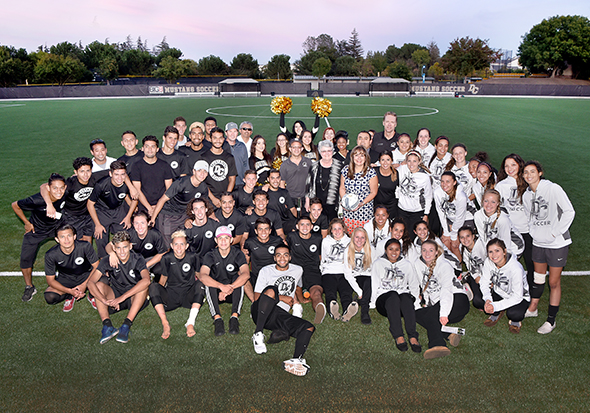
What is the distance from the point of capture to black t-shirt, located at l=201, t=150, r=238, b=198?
7.31 metres

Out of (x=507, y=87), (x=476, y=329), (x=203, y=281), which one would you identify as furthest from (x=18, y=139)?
(x=507, y=87)

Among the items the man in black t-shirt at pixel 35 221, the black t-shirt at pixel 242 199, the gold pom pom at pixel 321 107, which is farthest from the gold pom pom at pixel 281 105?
the man in black t-shirt at pixel 35 221

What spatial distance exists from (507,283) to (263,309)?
11.1 feet

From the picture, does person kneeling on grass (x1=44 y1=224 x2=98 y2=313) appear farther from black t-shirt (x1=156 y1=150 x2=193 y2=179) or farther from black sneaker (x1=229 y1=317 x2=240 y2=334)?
black sneaker (x1=229 y1=317 x2=240 y2=334)

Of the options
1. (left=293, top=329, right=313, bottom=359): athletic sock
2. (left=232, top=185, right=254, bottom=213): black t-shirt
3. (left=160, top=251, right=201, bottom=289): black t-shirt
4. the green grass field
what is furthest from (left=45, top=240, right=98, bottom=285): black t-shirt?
(left=293, top=329, right=313, bottom=359): athletic sock

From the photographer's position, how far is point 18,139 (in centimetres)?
1869

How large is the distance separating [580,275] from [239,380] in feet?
20.3

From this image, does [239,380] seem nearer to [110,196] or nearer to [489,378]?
[489,378]

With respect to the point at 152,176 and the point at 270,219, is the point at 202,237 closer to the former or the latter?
the point at 270,219

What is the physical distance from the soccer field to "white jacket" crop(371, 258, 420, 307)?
3556mm

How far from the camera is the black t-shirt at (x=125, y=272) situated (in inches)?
225

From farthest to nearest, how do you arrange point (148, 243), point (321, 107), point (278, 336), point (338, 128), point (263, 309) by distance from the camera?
point (338, 128) < point (321, 107) < point (148, 243) < point (263, 309) < point (278, 336)

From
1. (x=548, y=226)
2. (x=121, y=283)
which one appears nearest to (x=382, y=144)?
(x=548, y=226)

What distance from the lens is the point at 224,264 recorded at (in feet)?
19.7
